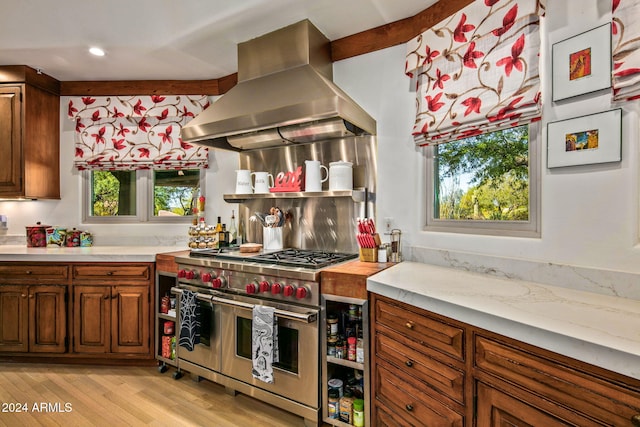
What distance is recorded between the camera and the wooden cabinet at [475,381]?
0.94m

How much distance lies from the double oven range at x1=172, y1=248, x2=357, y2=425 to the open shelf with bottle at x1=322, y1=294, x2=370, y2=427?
6 cm

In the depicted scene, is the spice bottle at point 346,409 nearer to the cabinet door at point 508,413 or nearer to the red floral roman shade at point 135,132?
the cabinet door at point 508,413

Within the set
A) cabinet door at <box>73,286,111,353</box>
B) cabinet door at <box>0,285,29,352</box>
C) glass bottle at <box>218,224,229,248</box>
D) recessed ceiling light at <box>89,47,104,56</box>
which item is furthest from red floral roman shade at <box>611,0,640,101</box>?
cabinet door at <box>0,285,29,352</box>

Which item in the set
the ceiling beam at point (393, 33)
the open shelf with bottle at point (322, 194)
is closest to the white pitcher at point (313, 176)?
the open shelf with bottle at point (322, 194)

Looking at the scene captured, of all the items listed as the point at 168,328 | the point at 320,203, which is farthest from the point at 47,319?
the point at 320,203

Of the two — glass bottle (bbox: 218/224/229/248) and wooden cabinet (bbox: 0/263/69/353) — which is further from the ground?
glass bottle (bbox: 218/224/229/248)

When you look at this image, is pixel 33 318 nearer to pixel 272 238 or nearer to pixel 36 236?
pixel 36 236

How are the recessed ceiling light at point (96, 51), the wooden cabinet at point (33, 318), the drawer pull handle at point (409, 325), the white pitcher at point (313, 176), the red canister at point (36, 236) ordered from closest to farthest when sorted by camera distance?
1. the drawer pull handle at point (409, 325)
2. the white pitcher at point (313, 176)
3. the recessed ceiling light at point (96, 51)
4. the wooden cabinet at point (33, 318)
5. the red canister at point (36, 236)

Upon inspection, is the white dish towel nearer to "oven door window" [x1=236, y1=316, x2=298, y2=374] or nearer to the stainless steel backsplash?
"oven door window" [x1=236, y1=316, x2=298, y2=374]

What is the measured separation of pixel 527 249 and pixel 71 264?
327 centimetres

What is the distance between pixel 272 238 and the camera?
275 cm

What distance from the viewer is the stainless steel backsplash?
2494mm

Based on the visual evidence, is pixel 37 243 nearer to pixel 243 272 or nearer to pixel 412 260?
pixel 243 272

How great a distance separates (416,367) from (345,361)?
1.57ft
